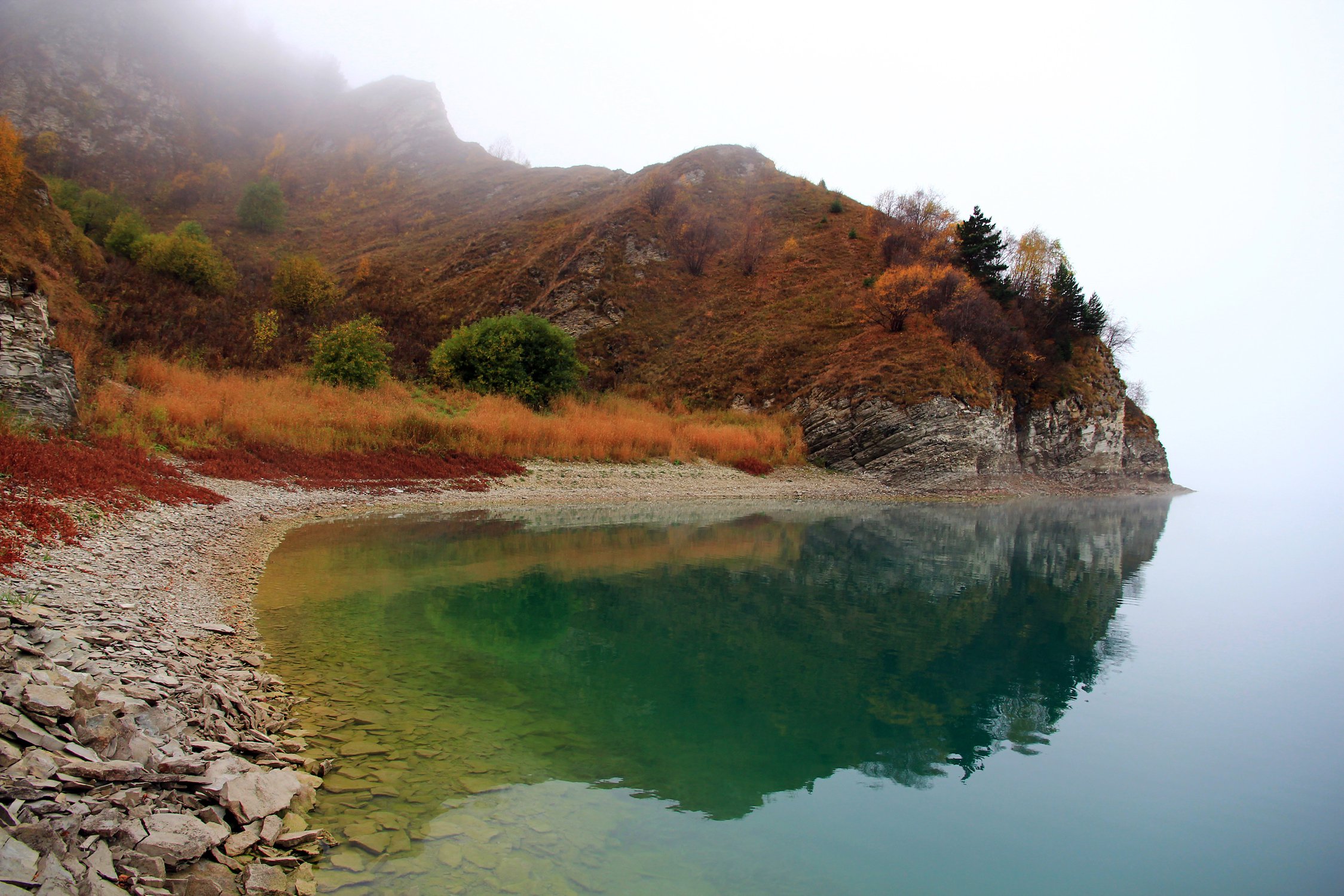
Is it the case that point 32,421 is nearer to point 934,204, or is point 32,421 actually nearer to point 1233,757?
point 1233,757

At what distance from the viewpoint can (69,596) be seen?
7035 mm

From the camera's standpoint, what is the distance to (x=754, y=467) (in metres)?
35.7

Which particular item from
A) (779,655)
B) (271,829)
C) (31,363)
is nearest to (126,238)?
(31,363)

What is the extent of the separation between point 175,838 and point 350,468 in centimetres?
2122

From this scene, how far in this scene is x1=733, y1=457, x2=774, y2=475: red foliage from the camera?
3528cm

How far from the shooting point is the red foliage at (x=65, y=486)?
29.9 feet

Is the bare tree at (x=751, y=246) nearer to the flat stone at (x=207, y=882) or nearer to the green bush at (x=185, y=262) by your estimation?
the green bush at (x=185, y=262)

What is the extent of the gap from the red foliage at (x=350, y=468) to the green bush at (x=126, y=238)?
31.6 metres

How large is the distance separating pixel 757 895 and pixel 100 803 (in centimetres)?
409

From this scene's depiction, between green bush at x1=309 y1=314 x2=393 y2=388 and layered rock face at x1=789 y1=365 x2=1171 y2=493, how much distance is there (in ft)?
86.8

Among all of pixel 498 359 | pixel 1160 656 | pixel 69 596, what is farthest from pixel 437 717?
pixel 498 359

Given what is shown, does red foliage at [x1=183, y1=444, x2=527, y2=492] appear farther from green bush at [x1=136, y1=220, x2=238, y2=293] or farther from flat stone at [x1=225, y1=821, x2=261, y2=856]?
green bush at [x1=136, y1=220, x2=238, y2=293]

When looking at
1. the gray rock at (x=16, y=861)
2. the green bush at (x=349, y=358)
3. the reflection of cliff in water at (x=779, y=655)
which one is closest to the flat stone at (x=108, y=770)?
the gray rock at (x=16, y=861)

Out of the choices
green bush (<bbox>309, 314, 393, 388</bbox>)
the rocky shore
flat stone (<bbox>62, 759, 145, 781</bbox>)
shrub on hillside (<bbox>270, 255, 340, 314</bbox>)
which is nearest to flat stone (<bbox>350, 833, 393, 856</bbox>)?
the rocky shore
